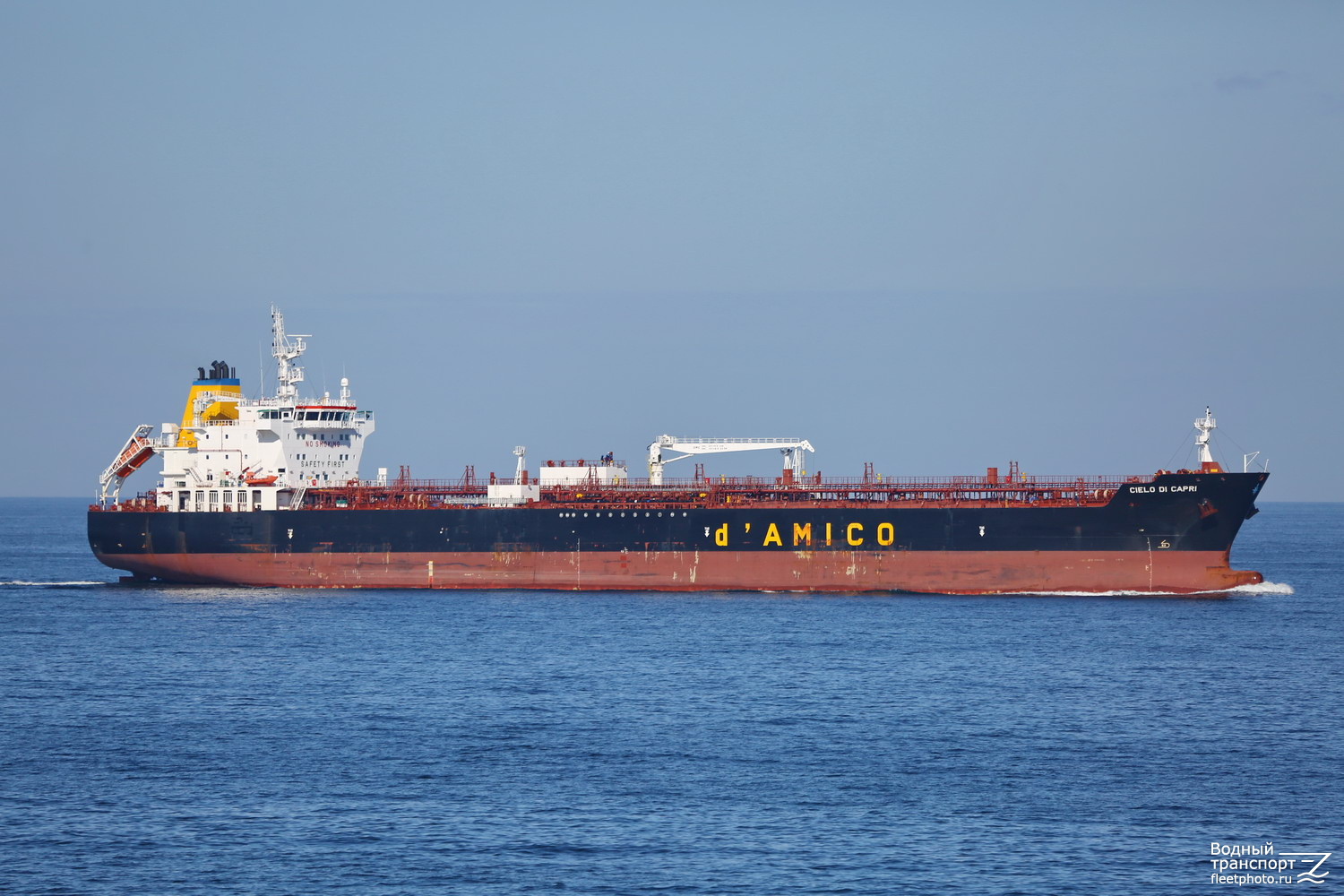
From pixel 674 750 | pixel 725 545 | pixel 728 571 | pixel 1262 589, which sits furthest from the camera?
pixel 1262 589

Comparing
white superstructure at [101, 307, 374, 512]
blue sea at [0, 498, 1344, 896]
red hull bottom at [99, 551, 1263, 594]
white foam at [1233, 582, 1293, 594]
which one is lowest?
blue sea at [0, 498, 1344, 896]

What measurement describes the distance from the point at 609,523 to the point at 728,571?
15.1ft

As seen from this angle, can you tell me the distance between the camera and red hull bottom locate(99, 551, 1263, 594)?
4691cm

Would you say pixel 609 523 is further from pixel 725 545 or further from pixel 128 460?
pixel 128 460

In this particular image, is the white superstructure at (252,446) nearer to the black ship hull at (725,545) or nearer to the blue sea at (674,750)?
the black ship hull at (725,545)

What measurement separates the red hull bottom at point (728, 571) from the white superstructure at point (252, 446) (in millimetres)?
2546

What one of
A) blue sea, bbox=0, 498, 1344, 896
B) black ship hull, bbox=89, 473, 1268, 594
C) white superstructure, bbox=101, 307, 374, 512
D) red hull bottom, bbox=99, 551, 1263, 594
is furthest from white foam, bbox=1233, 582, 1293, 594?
white superstructure, bbox=101, 307, 374, 512

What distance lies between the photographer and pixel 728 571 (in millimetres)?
49594

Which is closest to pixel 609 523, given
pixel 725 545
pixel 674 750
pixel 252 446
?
pixel 725 545

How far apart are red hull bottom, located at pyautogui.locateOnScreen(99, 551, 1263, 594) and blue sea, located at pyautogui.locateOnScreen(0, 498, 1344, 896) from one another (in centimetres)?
195

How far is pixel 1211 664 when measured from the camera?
1417 inches

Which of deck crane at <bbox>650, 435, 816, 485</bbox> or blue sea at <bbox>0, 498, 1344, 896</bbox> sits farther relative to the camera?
deck crane at <bbox>650, 435, 816, 485</bbox>

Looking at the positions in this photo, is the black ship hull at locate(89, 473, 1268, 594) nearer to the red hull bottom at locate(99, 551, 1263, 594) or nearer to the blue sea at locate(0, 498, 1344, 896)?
the red hull bottom at locate(99, 551, 1263, 594)

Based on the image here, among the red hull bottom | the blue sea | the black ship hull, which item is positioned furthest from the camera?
the red hull bottom
